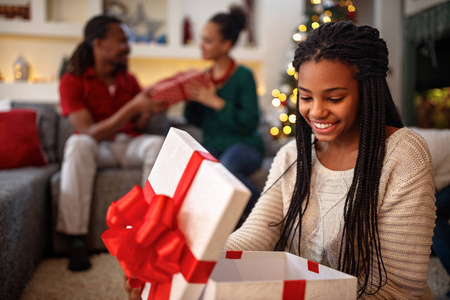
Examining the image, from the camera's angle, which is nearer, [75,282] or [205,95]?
[75,282]

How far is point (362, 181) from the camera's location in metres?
0.76

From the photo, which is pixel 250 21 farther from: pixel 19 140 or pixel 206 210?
pixel 206 210

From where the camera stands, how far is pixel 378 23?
461 centimetres

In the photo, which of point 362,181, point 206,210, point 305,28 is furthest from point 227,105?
point 305,28

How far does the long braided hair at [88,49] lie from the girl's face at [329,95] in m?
1.70

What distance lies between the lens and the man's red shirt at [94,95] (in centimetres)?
211

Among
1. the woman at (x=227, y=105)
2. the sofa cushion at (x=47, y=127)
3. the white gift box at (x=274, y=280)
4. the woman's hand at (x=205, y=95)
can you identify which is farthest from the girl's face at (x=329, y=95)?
the sofa cushion at (x=47, y=127)

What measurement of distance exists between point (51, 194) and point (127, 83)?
807 mm

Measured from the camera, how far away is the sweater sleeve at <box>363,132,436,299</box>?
708 millimetres

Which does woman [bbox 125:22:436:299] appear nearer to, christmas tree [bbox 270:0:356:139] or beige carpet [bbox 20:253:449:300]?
beige carpet [bbox 20:253:449:300]

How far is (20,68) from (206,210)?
3.79 m

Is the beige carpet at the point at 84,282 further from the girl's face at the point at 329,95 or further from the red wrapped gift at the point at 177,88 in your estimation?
the girl's face at the point at 329,95

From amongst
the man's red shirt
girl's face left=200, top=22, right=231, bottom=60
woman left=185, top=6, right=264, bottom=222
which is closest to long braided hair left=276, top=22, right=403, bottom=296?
woman left=185, top=6, right=264, bottom=222

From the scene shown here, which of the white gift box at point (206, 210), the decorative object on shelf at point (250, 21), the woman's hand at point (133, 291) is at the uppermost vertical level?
the decorative object on shelf at point (250, 21)
